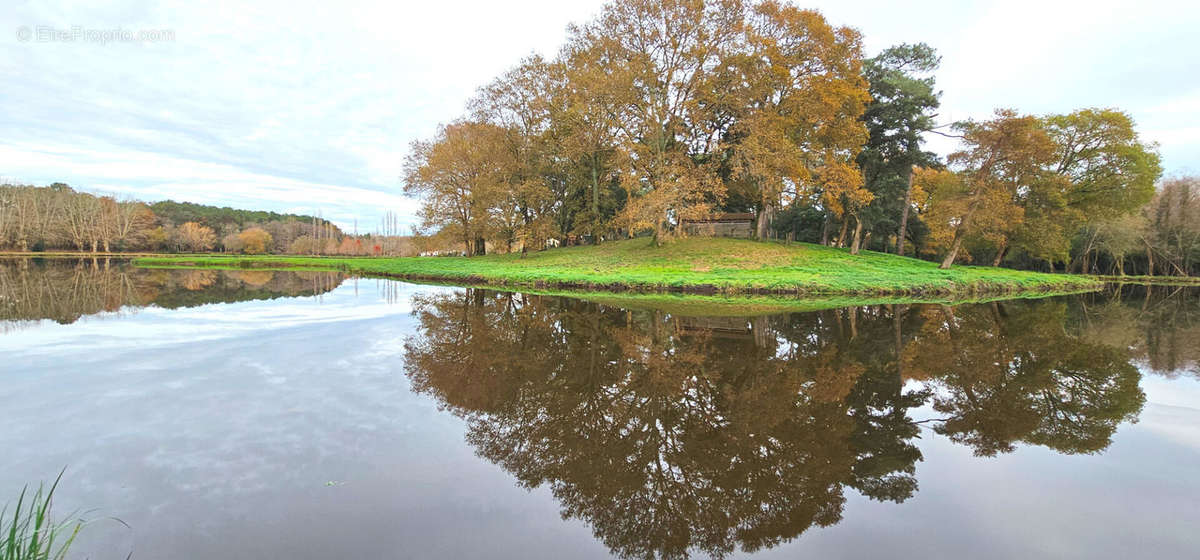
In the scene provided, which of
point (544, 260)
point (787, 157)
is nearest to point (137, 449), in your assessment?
point (787, 157)

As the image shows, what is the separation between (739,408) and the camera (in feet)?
17.6

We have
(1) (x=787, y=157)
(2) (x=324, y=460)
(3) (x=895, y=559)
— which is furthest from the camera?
(1) (x=787, y=157)

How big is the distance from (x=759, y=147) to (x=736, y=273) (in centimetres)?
797

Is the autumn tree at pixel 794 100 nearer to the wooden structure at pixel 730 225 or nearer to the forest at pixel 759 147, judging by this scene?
the forest at pixel 759 147

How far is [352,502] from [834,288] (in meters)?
18.7

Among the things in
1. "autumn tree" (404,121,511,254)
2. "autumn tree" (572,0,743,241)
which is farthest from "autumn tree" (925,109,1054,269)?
"autumn tree" (404,121,511,254)

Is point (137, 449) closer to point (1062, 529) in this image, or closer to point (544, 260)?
point (1062, 529)

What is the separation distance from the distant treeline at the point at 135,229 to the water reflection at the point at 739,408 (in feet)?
141

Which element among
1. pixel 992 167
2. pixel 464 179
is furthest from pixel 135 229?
pixel 992 167

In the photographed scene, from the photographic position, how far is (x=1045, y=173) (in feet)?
103

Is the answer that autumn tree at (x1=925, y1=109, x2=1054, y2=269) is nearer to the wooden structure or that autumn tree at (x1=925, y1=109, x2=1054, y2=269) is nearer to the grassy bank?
the grassy bank

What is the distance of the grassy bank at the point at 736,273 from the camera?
19.2 metres

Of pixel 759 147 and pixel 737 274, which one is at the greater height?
pixel 759 147

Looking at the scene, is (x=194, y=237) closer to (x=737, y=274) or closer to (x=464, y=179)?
(x=464, y=179)
